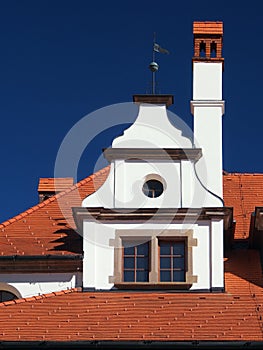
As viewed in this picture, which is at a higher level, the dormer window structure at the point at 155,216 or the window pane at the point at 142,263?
the dormer window structure at the point at 155,216

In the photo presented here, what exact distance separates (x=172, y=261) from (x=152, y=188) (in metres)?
1.74

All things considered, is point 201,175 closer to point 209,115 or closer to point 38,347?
point 209,115

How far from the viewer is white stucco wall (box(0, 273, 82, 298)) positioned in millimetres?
24094

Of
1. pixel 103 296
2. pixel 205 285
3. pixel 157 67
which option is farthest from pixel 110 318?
pixel 157 67

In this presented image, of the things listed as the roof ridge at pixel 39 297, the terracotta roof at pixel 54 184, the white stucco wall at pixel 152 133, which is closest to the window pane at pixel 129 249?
the roof ridge at pixel 39 297

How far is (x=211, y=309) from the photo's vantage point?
73.0 ft

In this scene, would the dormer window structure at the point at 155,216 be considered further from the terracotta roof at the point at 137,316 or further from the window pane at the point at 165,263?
the terracotta roof at the point at 137,316

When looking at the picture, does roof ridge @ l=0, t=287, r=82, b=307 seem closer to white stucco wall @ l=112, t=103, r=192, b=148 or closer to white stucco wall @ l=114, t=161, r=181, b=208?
white stucco wall @ l=114, t=161, r=181, b=208

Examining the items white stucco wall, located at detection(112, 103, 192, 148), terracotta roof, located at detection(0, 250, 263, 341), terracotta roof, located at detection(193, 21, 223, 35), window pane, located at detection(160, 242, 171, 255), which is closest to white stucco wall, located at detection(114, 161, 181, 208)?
white stucco wall, located at detection(112, 103, 192, 148)

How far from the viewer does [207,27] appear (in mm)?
27078

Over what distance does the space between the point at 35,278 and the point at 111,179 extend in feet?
9.13

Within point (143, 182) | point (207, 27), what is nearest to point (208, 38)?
point (207, 27)

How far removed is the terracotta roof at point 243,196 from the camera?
26250 millimetres

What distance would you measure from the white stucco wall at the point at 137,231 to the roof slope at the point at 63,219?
50 cm
